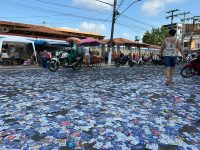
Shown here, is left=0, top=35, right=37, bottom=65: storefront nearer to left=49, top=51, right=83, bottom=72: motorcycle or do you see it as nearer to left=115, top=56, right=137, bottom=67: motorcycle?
left=115, top=56, right=137, bottom=67: motorcycle

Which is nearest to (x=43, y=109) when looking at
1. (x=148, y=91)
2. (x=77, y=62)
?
(x=148, y=91)

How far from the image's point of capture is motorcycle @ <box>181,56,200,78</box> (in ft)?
42.3

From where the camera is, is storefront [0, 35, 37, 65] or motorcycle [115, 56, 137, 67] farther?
motorcycle [115, 56, 137, 67]

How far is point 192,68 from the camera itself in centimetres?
1312

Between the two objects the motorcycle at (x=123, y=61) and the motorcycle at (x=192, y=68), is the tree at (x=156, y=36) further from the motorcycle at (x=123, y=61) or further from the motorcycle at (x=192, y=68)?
the motorcycle at (x=192, y=68)

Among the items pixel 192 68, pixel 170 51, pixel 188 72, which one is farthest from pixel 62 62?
pixel 170 51

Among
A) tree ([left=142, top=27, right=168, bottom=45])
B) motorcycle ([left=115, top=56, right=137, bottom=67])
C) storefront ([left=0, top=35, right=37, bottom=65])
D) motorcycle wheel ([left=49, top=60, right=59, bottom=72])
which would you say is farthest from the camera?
tree ([left=142, top=27, right=168, bottom=45])

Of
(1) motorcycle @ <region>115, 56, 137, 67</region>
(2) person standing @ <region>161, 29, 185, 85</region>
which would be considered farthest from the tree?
(2) person standing @ <region>161, 29, 185, 85</region>

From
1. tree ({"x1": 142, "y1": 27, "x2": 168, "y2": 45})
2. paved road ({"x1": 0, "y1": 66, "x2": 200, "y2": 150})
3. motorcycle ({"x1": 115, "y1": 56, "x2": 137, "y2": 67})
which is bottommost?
motorcycle ({"x1": 115, "y1": 56, "x2": 137, "y2": 67})

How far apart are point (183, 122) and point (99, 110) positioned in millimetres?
1395

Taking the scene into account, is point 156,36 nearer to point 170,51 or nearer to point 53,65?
point 53,65

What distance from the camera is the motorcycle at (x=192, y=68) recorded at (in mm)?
12906

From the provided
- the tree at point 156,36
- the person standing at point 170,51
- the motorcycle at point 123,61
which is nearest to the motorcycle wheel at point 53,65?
the person standing at point 170,51

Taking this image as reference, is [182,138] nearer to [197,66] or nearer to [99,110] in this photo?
[99,110]
